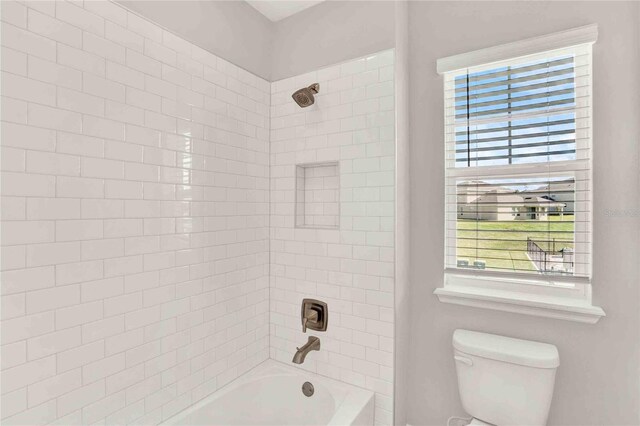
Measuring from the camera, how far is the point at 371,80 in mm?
1817

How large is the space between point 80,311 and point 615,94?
246 centimetres

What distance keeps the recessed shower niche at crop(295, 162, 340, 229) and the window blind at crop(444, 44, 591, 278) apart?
676 mm

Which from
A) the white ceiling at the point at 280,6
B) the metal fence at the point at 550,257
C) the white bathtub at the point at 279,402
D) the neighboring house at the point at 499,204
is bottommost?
the white bathtub at the point at 279,402

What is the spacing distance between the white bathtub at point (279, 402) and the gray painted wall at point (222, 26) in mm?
1902

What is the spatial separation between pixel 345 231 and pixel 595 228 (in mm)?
1205

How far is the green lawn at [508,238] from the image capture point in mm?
1615

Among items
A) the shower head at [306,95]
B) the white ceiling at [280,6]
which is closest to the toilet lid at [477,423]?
the shower head at [306,95]

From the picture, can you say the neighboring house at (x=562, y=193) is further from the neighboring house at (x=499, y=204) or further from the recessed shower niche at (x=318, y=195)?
the recessed shower niche at (x=318, y=195)

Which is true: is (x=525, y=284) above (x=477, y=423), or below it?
above

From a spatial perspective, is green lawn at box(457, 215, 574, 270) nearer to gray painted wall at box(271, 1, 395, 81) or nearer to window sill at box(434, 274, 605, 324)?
window sill at box(434, 274, 605, 324)

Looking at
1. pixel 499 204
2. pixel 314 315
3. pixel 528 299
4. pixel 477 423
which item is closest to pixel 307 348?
pixel 314 315

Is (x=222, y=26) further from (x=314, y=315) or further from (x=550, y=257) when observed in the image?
(x=550, y=257)

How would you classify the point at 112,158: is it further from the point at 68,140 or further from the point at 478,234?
the point at 478,234

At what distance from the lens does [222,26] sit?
5.94 ft
